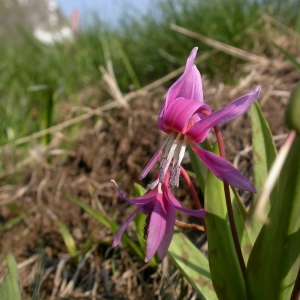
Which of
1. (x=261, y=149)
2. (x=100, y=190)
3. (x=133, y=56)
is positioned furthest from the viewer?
(x=133, y=56)

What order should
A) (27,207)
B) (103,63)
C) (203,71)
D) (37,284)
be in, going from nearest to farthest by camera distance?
(37,284)
(27,207)
(203,71)
(103,63)

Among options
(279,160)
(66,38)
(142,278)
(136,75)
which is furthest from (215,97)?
(66,38)

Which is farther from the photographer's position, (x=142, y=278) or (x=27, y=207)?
(x=27, y=207)

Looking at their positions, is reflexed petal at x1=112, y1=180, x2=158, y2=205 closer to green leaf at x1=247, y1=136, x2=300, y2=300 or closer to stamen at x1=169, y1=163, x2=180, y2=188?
stamen at x1=169, y1=163, x2=180, y2=188

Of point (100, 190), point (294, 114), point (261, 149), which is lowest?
point (100, 190)

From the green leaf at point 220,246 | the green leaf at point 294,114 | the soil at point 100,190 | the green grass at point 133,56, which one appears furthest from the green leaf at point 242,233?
the green grass at point 133,56

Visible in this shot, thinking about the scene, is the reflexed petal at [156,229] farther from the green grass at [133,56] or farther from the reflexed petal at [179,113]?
the green grass at [133,56]

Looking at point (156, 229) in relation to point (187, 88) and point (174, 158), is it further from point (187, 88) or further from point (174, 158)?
point (187, 88)

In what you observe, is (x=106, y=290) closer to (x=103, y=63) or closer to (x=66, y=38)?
(x=103, y=63)

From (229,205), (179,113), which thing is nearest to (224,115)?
(179,113)
